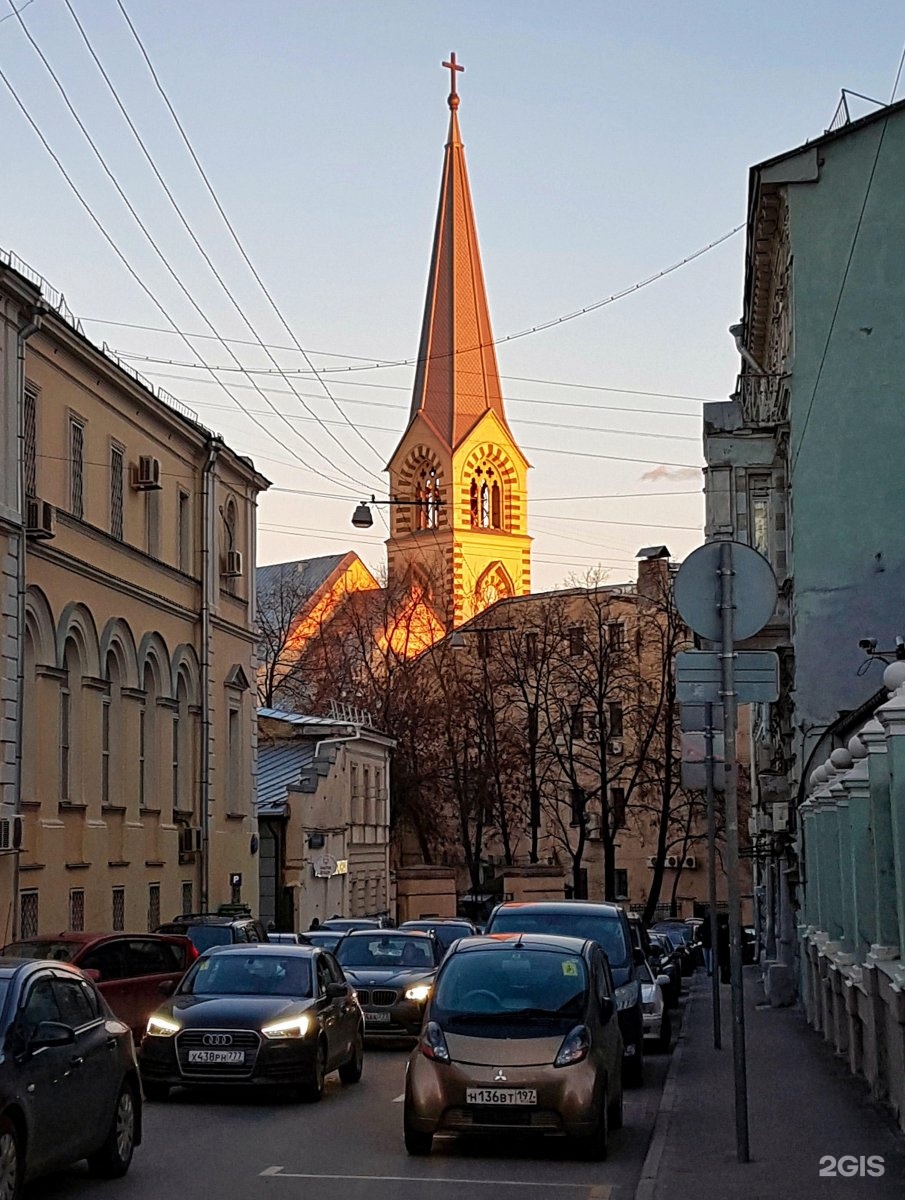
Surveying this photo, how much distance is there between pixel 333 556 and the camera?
371 ft

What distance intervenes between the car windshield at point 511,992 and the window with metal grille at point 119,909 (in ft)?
71.7

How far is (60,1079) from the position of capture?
11.0 metres

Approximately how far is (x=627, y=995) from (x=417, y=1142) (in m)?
6.09

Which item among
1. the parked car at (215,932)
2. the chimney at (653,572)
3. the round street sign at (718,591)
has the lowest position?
the parked car at (215,932)

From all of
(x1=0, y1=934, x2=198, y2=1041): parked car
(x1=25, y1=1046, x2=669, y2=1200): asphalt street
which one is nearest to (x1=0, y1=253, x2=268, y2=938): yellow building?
(x1=0, y1=934, x2=198, y2=1041): parked car

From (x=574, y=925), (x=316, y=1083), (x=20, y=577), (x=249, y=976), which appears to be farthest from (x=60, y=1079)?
(x=20, y=577)

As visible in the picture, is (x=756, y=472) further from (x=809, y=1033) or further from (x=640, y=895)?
(x=640, y=895)

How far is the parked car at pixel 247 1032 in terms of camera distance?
16.4 m

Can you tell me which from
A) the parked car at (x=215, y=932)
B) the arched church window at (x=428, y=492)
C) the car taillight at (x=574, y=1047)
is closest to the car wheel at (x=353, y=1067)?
the car taillight at (x=574, y=1047)

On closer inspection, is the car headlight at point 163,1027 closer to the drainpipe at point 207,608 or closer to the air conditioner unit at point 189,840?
the air conditioner unit at point 189,840

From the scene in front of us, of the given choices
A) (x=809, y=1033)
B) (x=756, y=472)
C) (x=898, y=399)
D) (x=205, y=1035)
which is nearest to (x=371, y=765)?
(x=756, y=472)

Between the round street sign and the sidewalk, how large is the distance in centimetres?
352

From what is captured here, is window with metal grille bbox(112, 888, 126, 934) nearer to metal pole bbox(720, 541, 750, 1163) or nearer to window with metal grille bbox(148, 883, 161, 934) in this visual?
window with metal grille bbox(148, 883, 161, 934)

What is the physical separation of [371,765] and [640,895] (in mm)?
20590
